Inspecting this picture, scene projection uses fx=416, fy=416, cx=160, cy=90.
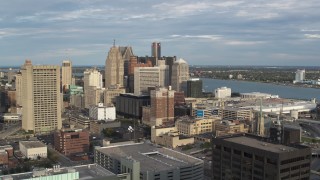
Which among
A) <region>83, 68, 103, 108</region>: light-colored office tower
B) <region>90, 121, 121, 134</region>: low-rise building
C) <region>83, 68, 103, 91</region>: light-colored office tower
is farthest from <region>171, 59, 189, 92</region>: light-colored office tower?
<region>90, 121, 121, 134</region>: low-rise building

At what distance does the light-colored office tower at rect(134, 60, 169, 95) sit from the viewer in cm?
6575

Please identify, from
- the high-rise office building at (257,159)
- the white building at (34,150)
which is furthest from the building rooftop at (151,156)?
the white building at (34,150)

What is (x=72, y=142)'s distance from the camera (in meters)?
35.6

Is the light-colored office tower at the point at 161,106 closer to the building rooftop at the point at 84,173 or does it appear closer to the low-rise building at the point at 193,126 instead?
the low-rise building at the point at 193,126

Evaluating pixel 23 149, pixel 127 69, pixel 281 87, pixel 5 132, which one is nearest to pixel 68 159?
pixel 23 149

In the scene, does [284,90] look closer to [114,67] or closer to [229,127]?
[114,67]

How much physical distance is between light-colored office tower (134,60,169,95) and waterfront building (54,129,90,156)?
2937cm

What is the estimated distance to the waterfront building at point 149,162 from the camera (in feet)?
66.5

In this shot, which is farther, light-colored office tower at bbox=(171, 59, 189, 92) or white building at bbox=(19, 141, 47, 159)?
light-colored office tower at bbox=(171, 59, 189, 92)

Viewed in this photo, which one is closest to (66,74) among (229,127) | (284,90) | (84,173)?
(229,127)

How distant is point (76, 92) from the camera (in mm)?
71312

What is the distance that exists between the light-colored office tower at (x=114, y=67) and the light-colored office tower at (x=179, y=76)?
11.9 meters

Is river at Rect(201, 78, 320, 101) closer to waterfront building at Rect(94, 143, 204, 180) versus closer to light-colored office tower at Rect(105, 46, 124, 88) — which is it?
light-colored office tower at Rect(105, 46, 124, 88)

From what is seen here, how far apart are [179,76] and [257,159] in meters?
49.8
